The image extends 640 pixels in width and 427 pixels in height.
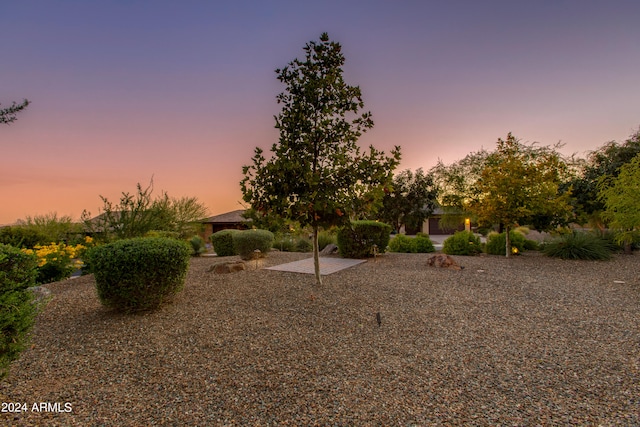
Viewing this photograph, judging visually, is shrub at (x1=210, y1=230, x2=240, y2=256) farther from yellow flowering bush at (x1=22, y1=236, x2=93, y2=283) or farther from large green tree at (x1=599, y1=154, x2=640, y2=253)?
large green tree at (x1=599, y1=154, x2=640, y2=253)

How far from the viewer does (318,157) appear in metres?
5.64

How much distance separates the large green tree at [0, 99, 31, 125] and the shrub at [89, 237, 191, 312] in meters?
5.20

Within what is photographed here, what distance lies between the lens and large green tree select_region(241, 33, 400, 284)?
520cm

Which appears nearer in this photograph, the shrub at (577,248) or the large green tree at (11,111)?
the large green tree at (11,111)

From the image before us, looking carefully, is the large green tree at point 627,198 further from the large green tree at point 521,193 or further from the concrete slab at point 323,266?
the concrete slab at point 323,266

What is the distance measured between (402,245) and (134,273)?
10.1 meters

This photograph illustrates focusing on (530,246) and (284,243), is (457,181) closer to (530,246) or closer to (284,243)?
(530,246)

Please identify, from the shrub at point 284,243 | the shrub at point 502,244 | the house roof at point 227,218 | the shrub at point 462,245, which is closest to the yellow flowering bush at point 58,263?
the shrub at point 284,243

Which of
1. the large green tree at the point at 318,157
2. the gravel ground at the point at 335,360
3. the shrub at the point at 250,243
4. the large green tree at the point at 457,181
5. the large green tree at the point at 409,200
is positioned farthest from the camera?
the large green tree at the point at 409,200

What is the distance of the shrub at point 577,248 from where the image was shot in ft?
31.3

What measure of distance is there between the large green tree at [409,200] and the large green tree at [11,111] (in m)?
23.0


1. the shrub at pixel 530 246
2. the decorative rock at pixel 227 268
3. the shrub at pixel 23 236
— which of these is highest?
Result: the shrub at pixel 23 236

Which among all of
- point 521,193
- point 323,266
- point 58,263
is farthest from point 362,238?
point 58,263

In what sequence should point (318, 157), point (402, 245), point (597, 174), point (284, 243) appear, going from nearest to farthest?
1. point (318, 157)
2. point (402, 245)
3. point (597, 174)
4. point (284, 243)
